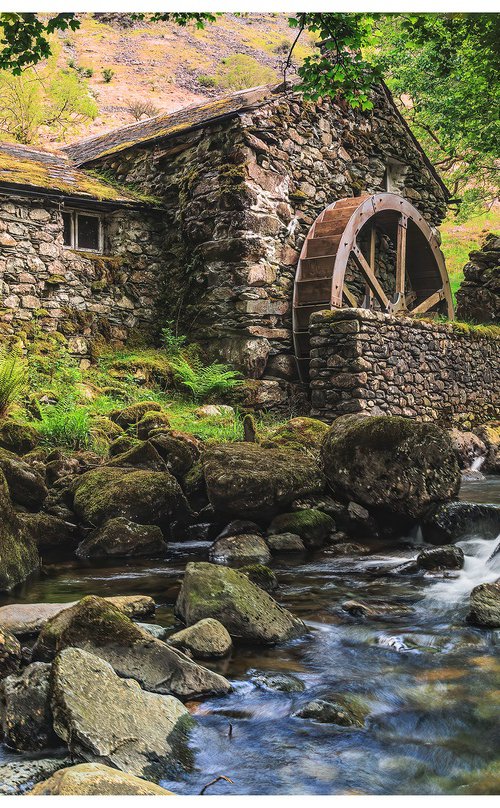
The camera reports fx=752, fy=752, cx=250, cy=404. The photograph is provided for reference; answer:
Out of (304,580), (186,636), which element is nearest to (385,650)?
(186,636)

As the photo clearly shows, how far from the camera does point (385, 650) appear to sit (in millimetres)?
3908

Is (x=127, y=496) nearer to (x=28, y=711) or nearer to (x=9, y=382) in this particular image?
(x=9, y=382)

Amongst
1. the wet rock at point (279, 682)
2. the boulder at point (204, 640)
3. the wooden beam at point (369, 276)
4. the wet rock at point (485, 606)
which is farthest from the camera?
the wooden beam at point (369, 276)

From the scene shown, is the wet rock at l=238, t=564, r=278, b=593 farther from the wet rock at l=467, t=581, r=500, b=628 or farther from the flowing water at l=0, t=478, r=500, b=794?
the wet rock at l=467, t=581, r=500, b=628

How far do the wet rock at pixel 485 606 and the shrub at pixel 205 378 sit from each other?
21.1 feet

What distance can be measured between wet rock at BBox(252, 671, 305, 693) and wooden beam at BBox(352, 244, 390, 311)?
9.35m

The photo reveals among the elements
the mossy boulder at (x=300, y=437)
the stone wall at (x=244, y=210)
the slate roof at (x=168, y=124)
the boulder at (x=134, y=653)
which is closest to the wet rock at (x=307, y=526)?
the mossy boulder at (x=300, y=437)

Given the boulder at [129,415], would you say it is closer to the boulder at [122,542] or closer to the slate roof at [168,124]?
the boulder at [122,542]

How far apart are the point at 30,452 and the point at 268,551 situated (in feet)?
9.05

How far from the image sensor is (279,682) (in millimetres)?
3432

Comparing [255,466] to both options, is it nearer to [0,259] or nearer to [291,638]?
[291,638]

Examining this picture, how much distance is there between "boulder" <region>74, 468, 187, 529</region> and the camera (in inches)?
249

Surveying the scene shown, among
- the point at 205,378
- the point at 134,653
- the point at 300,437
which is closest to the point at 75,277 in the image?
the point at 205,378

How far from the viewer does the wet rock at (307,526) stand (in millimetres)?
6336
